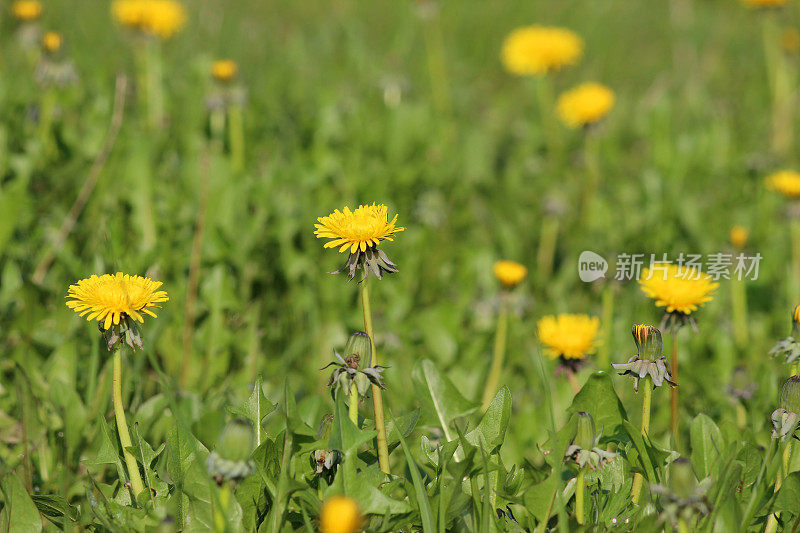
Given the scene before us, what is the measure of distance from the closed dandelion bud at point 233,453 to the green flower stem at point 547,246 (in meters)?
1.91

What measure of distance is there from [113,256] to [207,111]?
1.32m

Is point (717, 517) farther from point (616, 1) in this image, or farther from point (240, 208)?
point (616, 1)

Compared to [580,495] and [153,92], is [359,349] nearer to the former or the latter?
[580,495]

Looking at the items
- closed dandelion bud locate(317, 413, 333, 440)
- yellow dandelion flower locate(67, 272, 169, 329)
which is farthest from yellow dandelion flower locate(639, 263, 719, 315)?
yellow dandelion flower locate(67, 272, 169, 329)

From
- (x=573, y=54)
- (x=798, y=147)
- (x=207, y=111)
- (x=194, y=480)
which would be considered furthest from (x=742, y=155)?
(x=194, y=480)

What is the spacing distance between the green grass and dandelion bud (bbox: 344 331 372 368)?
0.11 m

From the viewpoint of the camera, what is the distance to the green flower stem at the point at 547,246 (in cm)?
293

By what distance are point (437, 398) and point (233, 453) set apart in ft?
1.92

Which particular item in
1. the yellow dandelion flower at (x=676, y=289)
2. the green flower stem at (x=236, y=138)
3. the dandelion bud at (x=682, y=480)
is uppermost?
the green flower stem at (x=236, y=138)

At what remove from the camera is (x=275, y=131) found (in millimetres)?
3271

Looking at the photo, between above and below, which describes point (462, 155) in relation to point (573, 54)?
below

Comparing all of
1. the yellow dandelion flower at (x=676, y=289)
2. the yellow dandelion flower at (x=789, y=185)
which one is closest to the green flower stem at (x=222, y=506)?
the yellow dandelion flower at (x=676, y=289)

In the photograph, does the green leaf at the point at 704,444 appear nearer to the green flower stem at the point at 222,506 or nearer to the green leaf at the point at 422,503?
the green leaf at the point at 422,503

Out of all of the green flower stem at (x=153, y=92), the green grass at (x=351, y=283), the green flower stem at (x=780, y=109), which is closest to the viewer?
the green grass at (x=351, y=283)
